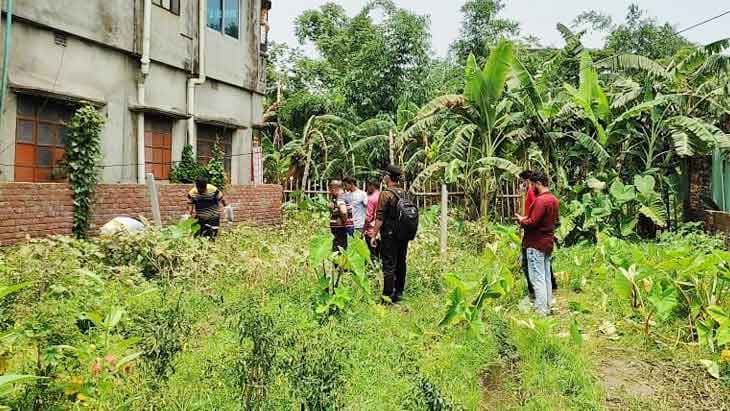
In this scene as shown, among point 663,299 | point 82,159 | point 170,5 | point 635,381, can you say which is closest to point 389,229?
point 663,299

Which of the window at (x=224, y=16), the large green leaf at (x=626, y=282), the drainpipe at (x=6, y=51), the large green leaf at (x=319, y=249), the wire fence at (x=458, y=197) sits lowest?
the large green leaf at (x=626, y=282)

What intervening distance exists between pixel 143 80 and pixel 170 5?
1.91m

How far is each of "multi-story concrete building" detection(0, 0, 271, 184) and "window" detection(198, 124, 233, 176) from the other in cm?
3

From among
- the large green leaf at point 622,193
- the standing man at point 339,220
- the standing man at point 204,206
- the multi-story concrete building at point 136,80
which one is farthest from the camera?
the large green leaf at point 622,193

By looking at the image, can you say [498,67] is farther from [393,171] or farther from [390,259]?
[390,259]

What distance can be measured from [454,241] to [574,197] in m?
2.65

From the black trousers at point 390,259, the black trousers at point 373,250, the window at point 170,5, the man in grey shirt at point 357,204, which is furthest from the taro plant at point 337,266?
the window at point 170,5

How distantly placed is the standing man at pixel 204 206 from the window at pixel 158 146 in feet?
9.67

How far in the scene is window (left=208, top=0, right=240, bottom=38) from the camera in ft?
42.0

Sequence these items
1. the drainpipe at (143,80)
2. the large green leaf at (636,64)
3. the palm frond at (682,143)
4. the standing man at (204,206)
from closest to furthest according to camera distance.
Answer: the standing man at (204,206), the palm frond at (682,143), the drainpipe at (143,80), the large green leaf at (636,64)

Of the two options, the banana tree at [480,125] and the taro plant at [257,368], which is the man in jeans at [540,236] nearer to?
the taro plant at [257,368]

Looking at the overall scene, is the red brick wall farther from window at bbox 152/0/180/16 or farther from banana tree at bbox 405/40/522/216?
banana tree at bbox 405/40/522/216

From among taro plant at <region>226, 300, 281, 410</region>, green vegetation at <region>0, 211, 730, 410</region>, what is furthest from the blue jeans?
taro plant at <region>226, 300, 281, 410</region>

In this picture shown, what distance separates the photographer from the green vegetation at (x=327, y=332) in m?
3.42
